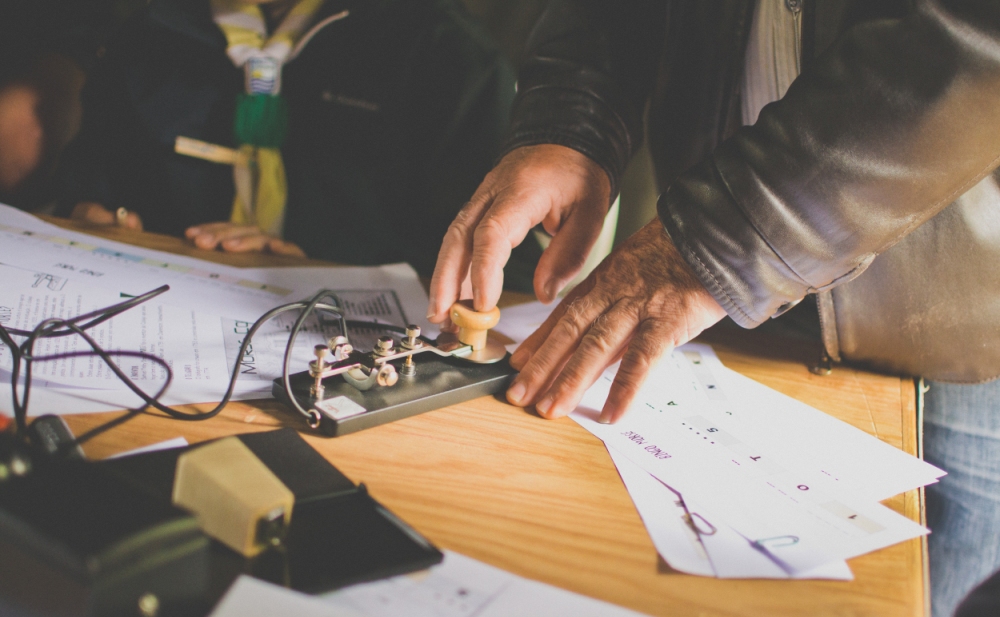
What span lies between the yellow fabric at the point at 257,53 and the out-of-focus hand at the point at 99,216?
252mm

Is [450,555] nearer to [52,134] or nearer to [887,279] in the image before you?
[887,279]

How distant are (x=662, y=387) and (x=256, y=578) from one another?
56 cm

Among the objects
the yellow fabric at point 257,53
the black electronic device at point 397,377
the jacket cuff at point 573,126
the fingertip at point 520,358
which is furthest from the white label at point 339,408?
the yellow fabric at point 257,53

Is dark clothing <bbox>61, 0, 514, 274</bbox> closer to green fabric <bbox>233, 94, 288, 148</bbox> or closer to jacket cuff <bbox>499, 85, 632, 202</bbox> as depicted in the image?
green fabric <bbox>233, 94, 288, 148</bbox>

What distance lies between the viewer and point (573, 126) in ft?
3.24

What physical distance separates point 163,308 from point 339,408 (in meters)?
0.35

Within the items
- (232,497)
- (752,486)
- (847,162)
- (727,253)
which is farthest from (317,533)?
(847,162)

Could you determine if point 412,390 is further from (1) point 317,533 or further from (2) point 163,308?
(2) point 163,308

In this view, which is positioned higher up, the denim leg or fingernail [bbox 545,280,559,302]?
fingernail [bbox 545,280,559,302]

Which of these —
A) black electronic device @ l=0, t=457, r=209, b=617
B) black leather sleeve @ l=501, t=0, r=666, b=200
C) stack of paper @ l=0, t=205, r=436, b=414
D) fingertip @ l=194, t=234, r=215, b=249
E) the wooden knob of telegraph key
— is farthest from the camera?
fingertip @ l=194, t=234, r=215, b=249

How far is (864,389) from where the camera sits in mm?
912

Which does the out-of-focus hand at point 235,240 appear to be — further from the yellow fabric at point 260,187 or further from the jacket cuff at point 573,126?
the jacket cuff at point 573,126

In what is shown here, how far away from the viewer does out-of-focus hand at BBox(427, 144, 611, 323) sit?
80cm

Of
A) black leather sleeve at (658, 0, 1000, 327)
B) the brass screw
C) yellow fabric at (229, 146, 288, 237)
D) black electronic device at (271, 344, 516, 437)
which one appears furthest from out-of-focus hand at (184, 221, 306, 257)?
the brass screw
